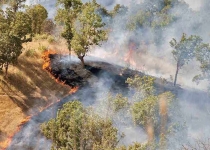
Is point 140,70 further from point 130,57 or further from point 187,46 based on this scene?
point 187,46

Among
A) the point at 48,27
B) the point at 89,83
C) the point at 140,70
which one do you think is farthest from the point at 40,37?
the point at 140,70

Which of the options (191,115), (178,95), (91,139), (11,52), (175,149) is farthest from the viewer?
(178,95)

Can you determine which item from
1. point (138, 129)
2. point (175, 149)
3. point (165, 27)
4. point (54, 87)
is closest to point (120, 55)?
point (165, 27)

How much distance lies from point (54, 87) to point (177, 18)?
24.2m

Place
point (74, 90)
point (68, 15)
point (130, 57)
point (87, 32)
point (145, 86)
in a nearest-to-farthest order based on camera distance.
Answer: point (145, 86)
point (74, 90)
point (87, 32)
point (68, 15)
point (130, 57)

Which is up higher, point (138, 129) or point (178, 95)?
point (178, 95)

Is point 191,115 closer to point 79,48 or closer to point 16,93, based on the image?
point 79,48

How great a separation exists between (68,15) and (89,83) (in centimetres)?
1024

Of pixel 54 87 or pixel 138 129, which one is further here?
pixel 54 87

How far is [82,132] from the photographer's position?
1966 centimetres

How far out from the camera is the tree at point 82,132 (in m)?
19.0

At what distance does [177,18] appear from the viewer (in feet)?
167

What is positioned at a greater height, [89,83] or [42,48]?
[42,48]

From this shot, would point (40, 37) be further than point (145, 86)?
Yes
